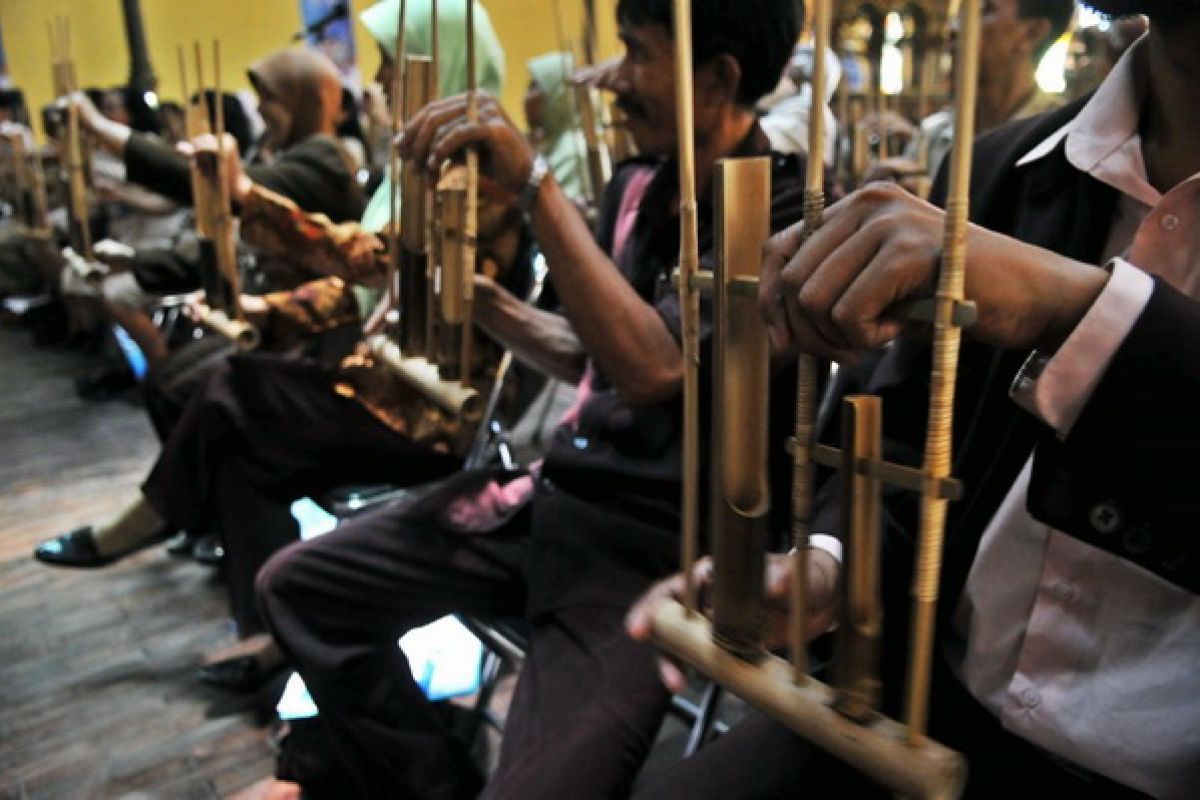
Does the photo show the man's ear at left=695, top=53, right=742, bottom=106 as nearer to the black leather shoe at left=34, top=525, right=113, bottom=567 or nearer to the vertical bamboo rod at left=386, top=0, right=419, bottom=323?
the vertical bamboo rod at left=386, top=0, right=419, bottom=323

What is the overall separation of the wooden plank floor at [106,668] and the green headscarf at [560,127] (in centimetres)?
133

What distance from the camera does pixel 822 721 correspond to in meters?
0.54

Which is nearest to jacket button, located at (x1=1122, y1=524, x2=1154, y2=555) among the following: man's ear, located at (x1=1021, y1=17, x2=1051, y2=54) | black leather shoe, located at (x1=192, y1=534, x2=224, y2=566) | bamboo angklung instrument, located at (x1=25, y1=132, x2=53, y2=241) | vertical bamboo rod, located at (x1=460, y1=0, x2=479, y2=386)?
vertical bamboo rod, located at (x1=460, y1=0, x2=479, y2=386)

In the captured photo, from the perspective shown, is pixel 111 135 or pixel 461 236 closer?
pixel 461 236

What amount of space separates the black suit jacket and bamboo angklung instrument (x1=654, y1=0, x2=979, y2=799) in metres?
0.10

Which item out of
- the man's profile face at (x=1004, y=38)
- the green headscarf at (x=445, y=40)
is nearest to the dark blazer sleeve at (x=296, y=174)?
the green headscarf at (x=445, y=40)

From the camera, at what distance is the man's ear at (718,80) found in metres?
1.13

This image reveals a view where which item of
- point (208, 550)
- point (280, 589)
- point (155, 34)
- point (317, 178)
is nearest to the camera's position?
point (280, 589)

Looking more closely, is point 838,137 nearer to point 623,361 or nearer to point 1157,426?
point 623,361

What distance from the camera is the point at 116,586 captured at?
2.19 metres

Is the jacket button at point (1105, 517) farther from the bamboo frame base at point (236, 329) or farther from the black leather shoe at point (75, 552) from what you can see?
the black leather shoe at point (75, 552)

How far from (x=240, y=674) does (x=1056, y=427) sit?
160cm

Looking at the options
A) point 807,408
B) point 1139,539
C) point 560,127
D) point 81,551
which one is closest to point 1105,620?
point 1139,539

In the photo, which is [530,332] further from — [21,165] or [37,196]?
[21,165]
